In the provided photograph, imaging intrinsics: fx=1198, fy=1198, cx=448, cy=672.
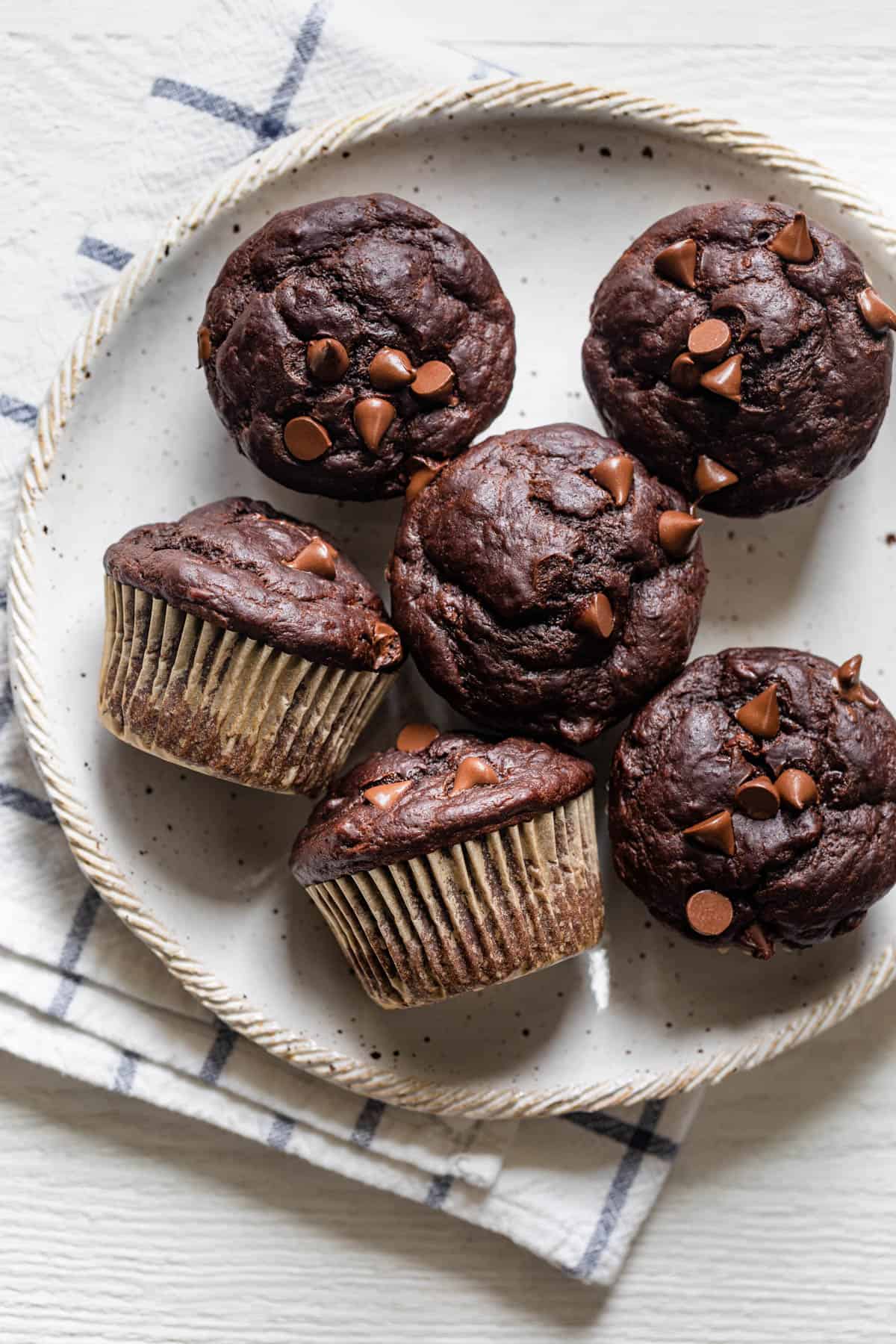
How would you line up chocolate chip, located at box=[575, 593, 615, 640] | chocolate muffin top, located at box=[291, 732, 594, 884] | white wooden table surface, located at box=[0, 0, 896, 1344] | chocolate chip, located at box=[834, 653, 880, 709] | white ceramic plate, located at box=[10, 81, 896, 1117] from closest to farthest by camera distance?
chocolate muffin top, located at box=[291, 732, 594, 884]
chocolate chip, located at box=[575, 593, 615, 640]
chocolate chip, located at box=[834, 653, 880, 709]
white ceramic plate, located at box=[10, 81, 896, 1117]
white wooden table surface, located at box=[0, 0, 896, 1344]

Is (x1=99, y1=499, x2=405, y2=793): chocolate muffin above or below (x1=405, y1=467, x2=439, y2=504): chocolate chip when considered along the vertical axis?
below

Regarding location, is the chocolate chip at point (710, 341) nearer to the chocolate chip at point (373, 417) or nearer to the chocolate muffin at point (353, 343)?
the chocolate muffin at point (353, 343)

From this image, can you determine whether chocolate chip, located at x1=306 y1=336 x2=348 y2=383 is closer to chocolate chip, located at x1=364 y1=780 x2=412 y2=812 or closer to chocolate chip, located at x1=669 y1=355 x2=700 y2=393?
chocolate chip, located at x1=669 y1=355 x2=700 y2=393

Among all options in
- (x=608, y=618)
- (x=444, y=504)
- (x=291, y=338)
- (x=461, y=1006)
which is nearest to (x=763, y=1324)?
(x=461, y=1006)

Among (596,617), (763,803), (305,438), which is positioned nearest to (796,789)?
(763,803)

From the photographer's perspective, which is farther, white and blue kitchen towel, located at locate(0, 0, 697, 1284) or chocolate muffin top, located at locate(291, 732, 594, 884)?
white and blue kitchen towel, located at locate(0, 0, 697, 1284)

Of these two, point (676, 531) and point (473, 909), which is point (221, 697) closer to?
point (473, 909)

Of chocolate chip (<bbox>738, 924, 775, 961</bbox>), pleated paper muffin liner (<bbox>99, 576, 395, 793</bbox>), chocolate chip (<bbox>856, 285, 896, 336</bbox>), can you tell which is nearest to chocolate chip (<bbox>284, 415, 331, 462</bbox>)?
pleated paper muffin liner (<bbox>99, 576, 395, 793</bbox>)

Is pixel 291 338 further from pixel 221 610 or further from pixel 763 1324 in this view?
pixel 763 1324

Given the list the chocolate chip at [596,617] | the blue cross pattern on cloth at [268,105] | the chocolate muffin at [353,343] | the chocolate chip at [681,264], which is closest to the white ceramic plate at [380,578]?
the blue cross pattern on cloth at [268,105]
